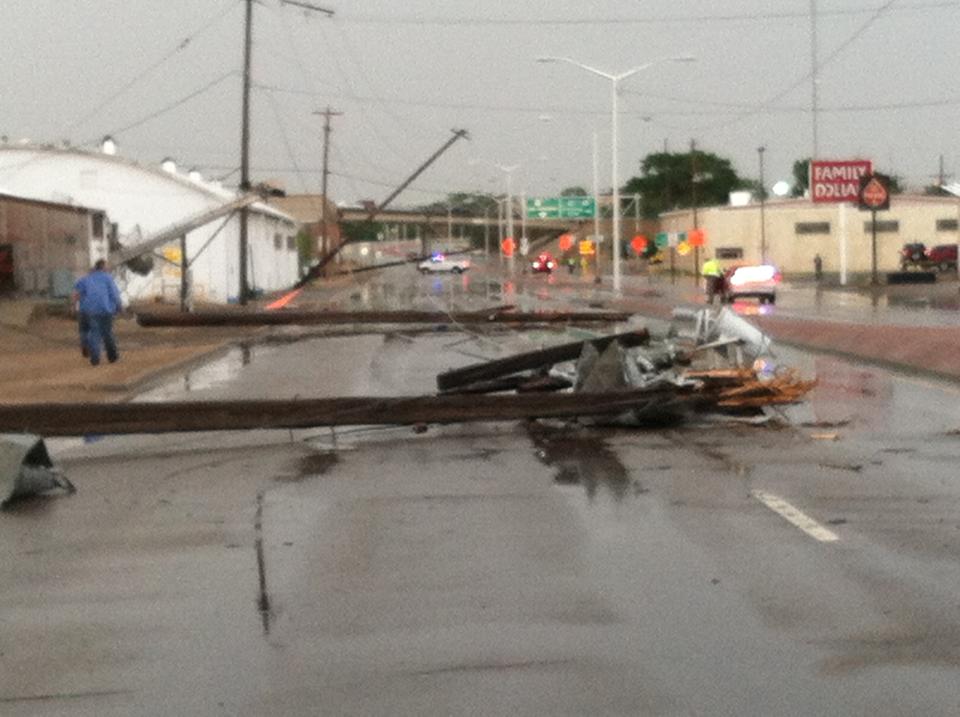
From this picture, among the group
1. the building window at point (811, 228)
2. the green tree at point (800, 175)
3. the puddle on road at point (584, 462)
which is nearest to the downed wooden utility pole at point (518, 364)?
the puddle on road at point (584, 462)

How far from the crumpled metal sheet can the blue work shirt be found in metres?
14.7

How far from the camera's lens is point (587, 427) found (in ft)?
56.7

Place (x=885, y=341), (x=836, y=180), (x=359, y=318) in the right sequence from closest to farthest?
(x=885, y=341) < (x=359, y=318) < (x=836, y=180)

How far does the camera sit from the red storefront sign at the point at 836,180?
81500mm

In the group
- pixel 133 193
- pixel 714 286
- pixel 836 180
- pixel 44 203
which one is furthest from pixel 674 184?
pixel 44 203

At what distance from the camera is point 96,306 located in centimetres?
2808

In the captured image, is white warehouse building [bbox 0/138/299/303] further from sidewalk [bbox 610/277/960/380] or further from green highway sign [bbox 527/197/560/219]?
green highway sign [bbox 527/197/560/219]

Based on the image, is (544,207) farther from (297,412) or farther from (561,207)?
(297,412)

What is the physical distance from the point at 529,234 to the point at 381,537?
178325 mm

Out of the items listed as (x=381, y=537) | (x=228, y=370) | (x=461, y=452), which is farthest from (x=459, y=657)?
(x=228, y=370)

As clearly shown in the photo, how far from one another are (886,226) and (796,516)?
353ft

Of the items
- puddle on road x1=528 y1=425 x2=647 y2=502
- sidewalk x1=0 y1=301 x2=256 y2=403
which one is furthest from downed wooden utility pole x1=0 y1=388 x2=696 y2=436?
sidewalk x1=0 y1=301 x2=256 y2=403

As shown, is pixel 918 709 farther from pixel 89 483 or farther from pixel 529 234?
pixel 529 234

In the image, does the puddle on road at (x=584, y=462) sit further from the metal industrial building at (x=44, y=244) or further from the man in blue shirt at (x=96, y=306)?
the metal industrial building at (x=44, y=244)
